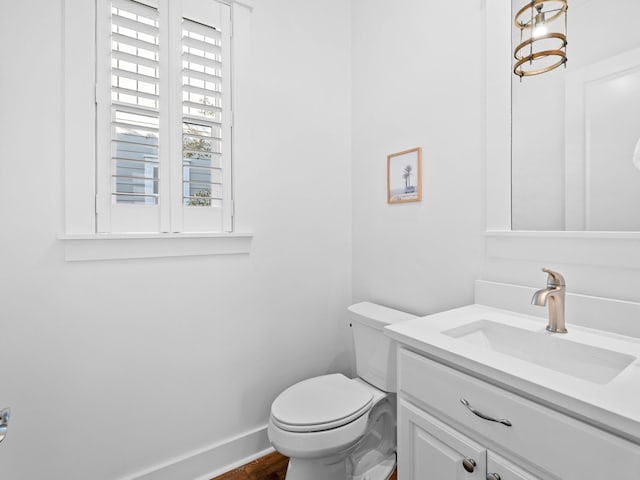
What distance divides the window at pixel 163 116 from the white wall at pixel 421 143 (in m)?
0.77

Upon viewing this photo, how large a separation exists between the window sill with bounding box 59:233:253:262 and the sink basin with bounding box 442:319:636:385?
1043mm

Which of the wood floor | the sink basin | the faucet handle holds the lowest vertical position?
the wood floor

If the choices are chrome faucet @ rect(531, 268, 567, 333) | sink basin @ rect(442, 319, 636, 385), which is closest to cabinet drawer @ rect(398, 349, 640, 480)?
sink basin @ rect(442, 319, 636, 385)

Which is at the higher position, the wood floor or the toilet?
the toilet

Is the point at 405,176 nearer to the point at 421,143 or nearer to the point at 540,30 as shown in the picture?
the point at 421,143

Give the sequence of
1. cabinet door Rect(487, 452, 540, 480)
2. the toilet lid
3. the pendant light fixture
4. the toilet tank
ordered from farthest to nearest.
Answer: the toilet tank, the toilet lid, the pendant light fixture, cabinet door Rect(487, 452, 540, 480)

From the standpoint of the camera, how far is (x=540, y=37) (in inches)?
47.6

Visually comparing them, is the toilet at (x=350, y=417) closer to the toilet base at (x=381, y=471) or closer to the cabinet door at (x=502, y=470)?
the toilet base at (x=381, y=471)

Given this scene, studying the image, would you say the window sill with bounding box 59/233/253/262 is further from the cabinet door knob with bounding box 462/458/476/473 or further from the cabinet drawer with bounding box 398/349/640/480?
the cabinet door knob with bounding box 462/458/476/473

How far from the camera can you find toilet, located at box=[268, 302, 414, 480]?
1.26 meters

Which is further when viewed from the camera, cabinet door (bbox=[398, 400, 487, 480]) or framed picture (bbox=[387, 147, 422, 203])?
framed picture (bbox=[387, 147, 422, 203])

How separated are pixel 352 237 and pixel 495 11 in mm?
1247

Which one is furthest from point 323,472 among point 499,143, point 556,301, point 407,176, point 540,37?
point 540,37

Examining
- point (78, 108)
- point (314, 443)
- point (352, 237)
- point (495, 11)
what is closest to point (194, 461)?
point (314, 443)
